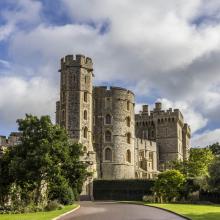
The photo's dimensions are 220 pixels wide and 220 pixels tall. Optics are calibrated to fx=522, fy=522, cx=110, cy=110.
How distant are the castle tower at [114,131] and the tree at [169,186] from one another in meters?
20.1

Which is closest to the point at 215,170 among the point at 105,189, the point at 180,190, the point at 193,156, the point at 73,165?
the point at 73,165

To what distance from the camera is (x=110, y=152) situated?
254 feet

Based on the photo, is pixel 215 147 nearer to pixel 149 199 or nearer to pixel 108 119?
pixel 108 119

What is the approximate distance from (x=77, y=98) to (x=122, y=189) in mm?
15398

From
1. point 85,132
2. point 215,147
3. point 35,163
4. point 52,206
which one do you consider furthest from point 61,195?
point 215,147

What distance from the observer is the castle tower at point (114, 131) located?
76.8 meters

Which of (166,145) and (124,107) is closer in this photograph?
(124,107)

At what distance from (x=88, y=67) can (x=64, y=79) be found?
3843 millimetres

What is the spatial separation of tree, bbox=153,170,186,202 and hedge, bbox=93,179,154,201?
6.54 metres

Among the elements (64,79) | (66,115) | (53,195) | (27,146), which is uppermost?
(64,79)

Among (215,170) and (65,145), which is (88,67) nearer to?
(65,145)

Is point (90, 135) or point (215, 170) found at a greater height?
point (90, 135)

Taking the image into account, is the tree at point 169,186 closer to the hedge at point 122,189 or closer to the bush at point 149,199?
the bush at point 149,199

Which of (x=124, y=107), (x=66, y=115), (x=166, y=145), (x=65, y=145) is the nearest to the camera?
(x=65, y=145)
